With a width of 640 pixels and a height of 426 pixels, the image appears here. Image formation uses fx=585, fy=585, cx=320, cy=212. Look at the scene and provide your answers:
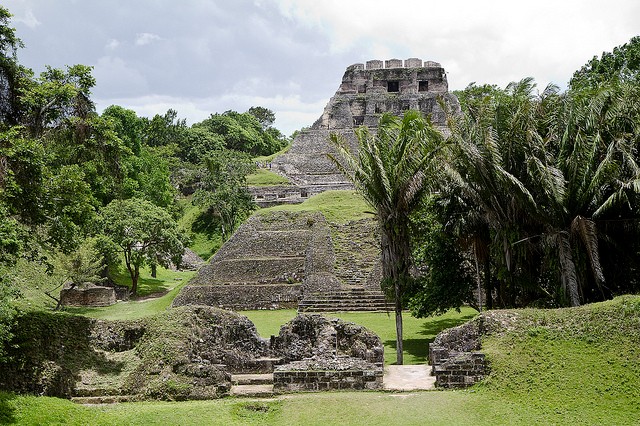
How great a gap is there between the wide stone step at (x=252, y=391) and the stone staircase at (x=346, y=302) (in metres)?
10.9

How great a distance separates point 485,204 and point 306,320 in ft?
18.3

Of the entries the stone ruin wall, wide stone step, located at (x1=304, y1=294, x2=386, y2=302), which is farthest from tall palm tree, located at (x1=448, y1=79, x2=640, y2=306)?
the stone ruin wall

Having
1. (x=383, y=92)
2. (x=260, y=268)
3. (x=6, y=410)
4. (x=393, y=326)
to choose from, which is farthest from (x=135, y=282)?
(x=383, y=92)

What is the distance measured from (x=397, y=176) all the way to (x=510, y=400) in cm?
588

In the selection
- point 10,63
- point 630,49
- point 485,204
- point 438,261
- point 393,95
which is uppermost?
point 393,95

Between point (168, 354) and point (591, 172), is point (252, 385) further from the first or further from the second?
point (591, 172)

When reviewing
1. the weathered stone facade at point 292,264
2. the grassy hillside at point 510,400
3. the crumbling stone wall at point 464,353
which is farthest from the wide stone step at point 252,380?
the weathered stone facade at point 292,264

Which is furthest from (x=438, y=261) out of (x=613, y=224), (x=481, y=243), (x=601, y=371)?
(x=601, y=371)

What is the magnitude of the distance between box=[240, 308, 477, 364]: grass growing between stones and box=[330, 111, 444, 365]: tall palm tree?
7.02 feet

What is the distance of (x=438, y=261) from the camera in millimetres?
17266

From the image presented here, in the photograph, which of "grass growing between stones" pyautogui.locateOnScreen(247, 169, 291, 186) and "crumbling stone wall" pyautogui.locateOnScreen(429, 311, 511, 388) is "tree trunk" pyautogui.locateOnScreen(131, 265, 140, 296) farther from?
"crumbling stone wall" pyautogui.locateOnScreen(429, 311, 511, 388)

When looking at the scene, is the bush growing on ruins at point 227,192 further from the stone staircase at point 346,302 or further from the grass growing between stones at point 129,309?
the stone staircase at point 346,302

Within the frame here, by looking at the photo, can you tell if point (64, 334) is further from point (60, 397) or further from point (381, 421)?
point (381, 421)

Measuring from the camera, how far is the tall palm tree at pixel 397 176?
13836 millimetres
